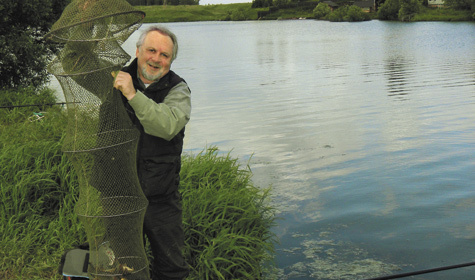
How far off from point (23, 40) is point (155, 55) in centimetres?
1070

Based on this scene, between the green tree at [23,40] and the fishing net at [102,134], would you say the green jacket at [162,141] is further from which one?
the green tree at [23,40]

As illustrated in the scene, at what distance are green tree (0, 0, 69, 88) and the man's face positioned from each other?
978cm

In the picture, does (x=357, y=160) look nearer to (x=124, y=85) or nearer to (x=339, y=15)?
(x=124, y=85)

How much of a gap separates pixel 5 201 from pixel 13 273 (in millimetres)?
1298

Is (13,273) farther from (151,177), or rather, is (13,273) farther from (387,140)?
(387,140)

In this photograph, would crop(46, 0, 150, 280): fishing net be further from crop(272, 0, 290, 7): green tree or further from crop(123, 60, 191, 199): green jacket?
crop(272, 0, 290, 7): green tree

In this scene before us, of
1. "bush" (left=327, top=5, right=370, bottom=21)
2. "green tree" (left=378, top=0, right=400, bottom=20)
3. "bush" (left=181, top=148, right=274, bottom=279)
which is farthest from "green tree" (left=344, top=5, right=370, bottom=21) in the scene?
"bush" (left=181, top=148, right=274, bottom=279)

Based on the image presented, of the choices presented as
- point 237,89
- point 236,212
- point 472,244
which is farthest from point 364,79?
point 236,212

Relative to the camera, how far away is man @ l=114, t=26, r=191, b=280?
3631 mm

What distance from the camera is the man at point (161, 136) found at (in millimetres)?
3631

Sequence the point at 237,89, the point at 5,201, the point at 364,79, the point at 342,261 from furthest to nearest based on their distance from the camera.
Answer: the point at 364,79 < the point at 237,89 < the point at 342,261 < the point at 5,201

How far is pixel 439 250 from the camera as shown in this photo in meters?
7.81

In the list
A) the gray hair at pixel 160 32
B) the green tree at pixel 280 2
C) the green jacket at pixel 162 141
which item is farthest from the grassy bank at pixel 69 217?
the green tree at pixel 280 2

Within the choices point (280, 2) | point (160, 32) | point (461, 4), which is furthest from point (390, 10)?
point (160, 32)
